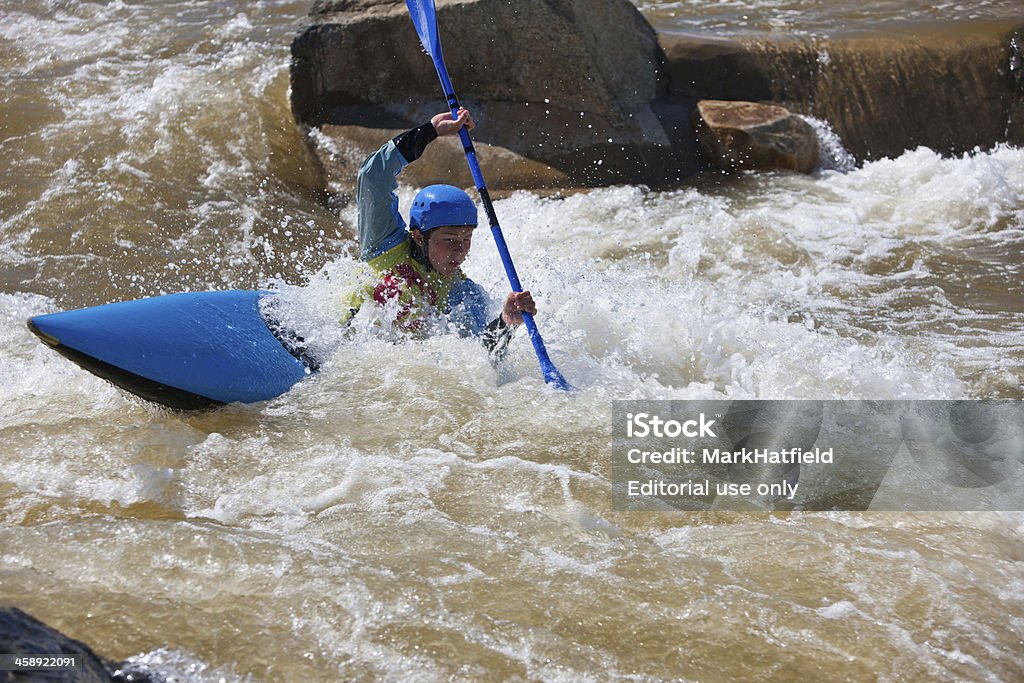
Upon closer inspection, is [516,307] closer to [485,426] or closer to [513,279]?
[513,279]

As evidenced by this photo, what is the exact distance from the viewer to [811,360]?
3822 millimetres

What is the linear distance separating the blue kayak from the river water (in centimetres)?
10

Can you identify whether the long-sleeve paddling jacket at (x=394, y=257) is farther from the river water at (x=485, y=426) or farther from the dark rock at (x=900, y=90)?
the dark rock at (x=900, y=90)

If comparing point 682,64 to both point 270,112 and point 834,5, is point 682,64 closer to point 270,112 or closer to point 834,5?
point 834,5

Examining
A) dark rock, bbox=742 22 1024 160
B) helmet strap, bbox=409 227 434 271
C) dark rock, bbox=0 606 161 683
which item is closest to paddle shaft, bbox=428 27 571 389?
helmet strap, bbox=409 227 434 271

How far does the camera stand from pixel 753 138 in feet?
19.6

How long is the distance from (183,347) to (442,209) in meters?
1.00

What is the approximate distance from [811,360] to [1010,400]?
0.72 meters

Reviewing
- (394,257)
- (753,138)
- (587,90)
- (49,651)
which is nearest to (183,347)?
(394,257)

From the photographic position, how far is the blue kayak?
3039mm

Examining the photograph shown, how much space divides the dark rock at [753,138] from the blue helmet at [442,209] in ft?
9.80

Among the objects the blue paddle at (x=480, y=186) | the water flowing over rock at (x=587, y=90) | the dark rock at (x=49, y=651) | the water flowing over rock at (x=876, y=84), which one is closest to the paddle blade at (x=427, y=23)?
the blue paddle at (x=480, y=186)

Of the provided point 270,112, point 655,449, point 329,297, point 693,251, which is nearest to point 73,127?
point 270,112

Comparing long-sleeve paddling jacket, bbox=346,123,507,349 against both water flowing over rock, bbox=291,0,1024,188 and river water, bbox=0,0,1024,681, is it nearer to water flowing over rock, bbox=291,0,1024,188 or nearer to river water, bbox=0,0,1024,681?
river water, bbox=0,0,1024,681
